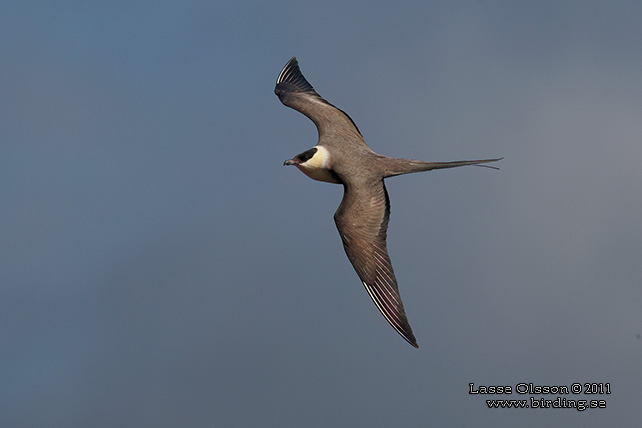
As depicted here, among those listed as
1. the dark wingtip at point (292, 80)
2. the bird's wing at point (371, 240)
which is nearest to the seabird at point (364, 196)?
the bird's wing at point (371, 240)

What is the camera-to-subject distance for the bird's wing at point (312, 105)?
18203 mm

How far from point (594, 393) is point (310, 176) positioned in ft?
25.4

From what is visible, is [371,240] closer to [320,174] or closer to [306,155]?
[320,174]

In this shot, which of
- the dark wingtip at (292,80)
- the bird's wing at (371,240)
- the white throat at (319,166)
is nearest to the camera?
the bird's wing at (371,240)

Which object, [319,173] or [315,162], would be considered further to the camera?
[319,173]

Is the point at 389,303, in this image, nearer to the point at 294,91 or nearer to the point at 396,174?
the point at 396,174

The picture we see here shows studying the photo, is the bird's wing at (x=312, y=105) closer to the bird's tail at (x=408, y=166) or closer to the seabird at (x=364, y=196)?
the seabird at (x=364, y=196)

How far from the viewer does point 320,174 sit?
56.0 ft

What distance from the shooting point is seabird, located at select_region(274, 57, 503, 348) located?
15055 millimetres

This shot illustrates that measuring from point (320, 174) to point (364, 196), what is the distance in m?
1.63

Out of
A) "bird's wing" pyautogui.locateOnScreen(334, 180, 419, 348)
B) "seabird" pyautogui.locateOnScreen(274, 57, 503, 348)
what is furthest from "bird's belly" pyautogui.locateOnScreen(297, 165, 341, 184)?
"bird's wing" pyautogui.locateOnScreen(334, 180, 419, 348)

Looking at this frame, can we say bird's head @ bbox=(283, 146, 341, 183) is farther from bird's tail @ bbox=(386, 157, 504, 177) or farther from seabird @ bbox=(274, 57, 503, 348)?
bird's tail @ bbox=(386, 157, 504, 177)

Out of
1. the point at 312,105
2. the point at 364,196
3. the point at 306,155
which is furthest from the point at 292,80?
the point at 364,196

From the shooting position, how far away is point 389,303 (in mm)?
14938
